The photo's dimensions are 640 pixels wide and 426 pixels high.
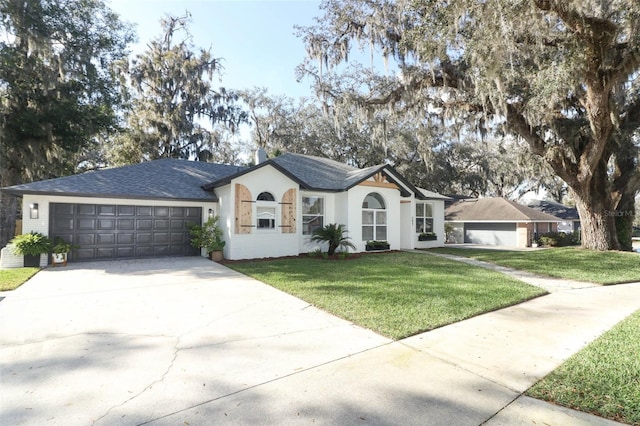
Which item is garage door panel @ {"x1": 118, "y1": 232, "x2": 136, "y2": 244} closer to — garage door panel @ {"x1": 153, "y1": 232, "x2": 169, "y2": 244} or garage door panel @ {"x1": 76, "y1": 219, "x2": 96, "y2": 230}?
garage door panel @ {"x1": 153, "y1": 232, "x2": 169, "y2": 244}

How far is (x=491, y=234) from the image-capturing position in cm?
2411

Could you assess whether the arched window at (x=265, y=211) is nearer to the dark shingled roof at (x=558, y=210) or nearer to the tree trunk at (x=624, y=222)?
the tree trunk at (x=624, y=222)

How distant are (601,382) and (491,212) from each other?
2323cm

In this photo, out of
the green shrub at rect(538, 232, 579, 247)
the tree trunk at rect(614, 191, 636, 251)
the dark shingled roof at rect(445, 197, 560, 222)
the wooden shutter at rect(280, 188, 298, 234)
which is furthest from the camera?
the dark shingled roof at rect(445, 197, 560, 222)

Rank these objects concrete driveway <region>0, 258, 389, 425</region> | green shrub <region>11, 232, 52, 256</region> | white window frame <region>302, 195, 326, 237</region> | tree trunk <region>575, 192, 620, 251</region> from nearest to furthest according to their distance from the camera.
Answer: concrete driveway <region>0, 258, 389, 425</region>
green shrub <region>11, 232, 52, 256</region>
white window frame <region>302, 195, 326, 237</region>
tree trunk <region>575, 192, 620, 251</region>

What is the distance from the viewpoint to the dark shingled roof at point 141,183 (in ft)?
33.8

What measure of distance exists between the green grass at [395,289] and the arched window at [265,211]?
70.6 inches

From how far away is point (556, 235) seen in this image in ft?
72.1

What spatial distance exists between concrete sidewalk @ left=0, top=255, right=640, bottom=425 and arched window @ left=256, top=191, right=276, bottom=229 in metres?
5.98

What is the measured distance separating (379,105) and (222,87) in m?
14.7

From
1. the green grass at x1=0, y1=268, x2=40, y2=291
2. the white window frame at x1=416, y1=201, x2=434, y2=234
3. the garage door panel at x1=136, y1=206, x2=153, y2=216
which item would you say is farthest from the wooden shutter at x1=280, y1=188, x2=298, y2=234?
the white window frame at x1=416, y1=201, x2=434, y2=234

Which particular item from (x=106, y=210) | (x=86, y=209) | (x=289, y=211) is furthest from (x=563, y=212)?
(x=86, y=209)

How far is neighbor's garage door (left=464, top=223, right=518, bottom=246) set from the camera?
23.1 metres

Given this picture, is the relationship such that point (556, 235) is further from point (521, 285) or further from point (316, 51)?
point (316, 51)
